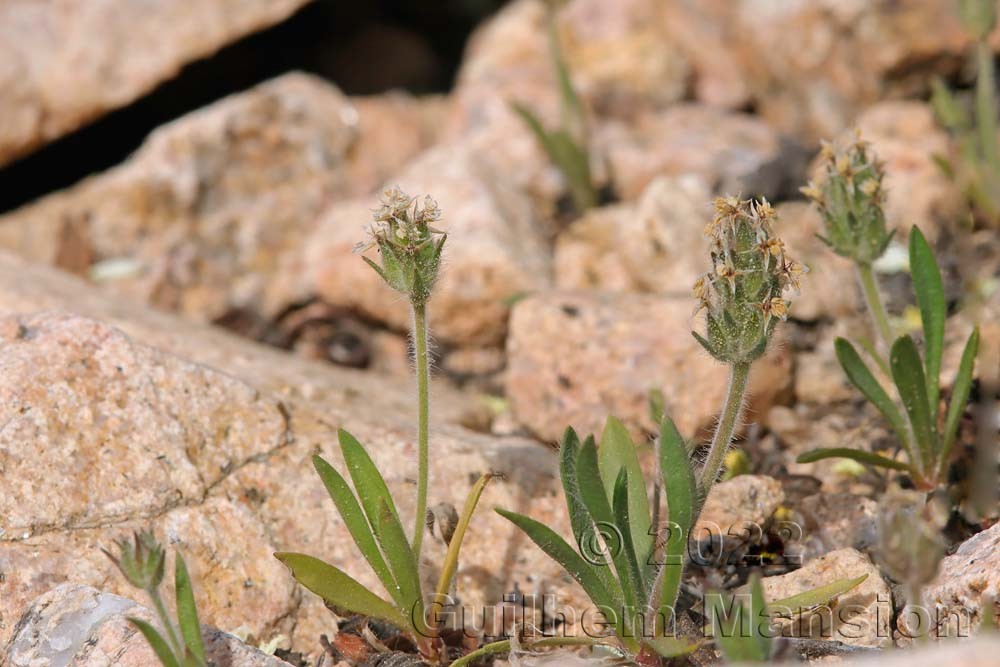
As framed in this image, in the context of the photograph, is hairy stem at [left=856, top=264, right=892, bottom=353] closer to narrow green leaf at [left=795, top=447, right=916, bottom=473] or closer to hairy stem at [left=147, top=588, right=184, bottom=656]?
narrow green leaf at [left=795, top=447, right=916, bottom=473]

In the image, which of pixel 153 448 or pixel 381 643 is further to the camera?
pixel 153 448

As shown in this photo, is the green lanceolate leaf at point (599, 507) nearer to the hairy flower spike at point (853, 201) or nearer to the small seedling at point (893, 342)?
the small seedling at point (893, 342)

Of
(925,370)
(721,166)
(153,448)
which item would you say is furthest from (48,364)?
(721,166)

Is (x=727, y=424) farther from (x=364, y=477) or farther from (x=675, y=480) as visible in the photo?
(x=364, y=477)

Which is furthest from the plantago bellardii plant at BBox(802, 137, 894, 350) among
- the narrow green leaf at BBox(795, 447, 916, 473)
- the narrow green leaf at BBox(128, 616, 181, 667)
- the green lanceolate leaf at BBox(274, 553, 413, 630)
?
the narrow green leaf at BBox(128, 616, 181, 667)

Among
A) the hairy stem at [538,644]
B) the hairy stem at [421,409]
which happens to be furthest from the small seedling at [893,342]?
the hairy stem at [421,409]

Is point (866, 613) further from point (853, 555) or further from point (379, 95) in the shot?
point (379, 95)

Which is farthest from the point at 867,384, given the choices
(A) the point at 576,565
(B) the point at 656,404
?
(A) the point at 576,565
